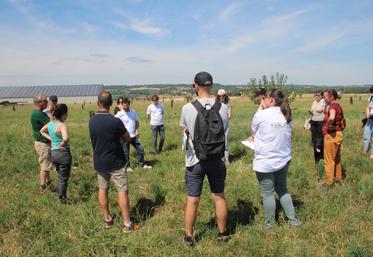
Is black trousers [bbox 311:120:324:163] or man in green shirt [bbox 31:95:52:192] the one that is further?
black trousers [bbox 311:120:324:163]

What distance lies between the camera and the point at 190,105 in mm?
3881

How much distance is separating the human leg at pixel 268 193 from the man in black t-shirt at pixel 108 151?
1.76 metres

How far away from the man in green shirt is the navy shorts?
11.8 ft

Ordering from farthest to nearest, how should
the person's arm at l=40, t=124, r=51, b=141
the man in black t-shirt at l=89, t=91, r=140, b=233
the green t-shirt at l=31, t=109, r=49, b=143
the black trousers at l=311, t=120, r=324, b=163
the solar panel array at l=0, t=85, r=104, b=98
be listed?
the solar panel array at l=0, t=85, r=104, b=98 → the black trousers at l=311, t=120, r=324, b=163 → the green t-shirt at l=31, t=109, r=49, b=143 → the person's arm at l=40, t=124, r=51, b=141 → the man in black t-shirt at l=89, t=91, r=140, b=233

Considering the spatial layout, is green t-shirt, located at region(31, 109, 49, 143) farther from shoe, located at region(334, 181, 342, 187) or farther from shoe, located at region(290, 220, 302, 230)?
shoe, located at region(334, 181, 342, 187)

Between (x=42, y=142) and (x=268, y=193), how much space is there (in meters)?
4.52

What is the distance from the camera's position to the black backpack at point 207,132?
12.5 ft

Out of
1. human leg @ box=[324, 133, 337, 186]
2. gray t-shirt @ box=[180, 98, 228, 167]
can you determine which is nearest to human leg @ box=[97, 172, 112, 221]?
gray t-shirt @ box=[180, 98, 228, 167]

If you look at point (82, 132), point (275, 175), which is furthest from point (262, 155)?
point (82, 132)

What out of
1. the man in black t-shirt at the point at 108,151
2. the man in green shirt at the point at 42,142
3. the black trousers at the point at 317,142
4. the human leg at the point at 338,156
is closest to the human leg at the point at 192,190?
the man in black t-shirt at the point at 108,151

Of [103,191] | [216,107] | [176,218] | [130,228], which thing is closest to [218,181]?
[216,107]

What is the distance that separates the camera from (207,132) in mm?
3799

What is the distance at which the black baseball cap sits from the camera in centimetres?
392

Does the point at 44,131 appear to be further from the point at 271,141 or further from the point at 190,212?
the point at 271,141
